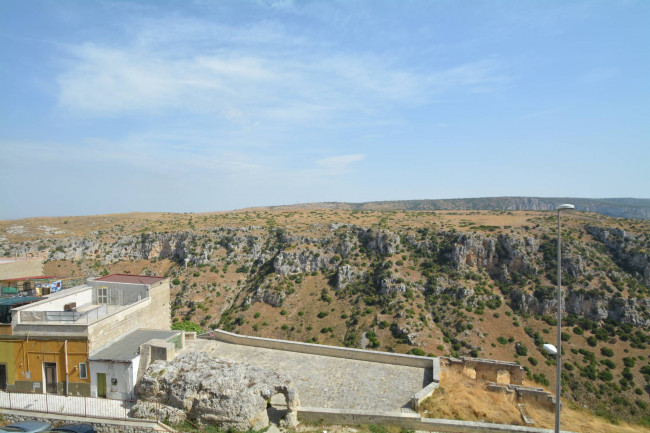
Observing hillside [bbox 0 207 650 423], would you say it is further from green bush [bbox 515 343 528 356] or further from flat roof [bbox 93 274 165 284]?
flat roof [bbox 93 274 165 284]

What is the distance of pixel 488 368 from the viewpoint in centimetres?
2058

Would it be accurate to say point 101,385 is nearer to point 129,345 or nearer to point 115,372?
point 115,372

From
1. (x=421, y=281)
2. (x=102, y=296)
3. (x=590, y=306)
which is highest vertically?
(x=102, y=296)

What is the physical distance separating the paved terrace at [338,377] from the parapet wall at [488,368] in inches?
111

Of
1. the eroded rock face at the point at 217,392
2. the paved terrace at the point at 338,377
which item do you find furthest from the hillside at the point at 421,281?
the eroded rock face at the point at 217,392

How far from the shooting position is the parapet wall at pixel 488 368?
66.7 feet

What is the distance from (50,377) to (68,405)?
194 centimetres

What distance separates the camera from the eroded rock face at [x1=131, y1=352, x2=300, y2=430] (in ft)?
44.2

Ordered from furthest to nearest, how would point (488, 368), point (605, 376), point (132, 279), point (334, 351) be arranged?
point (605, 376), point (132, 279), point (488, 368), point (334, 351)

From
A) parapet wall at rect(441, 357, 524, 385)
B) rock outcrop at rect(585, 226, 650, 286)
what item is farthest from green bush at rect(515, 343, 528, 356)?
parapet wall at rect(441, 357, 524, 385)

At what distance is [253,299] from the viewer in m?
56.3

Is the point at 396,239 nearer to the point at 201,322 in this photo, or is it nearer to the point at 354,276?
the point at 354,276

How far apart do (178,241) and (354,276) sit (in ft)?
119

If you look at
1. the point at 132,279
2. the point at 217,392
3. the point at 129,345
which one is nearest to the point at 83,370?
the point at 129,345
